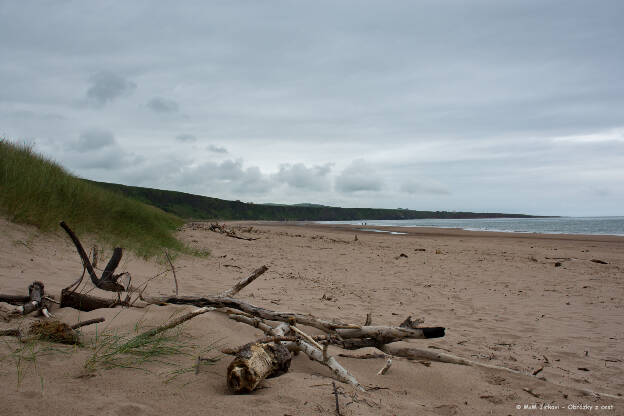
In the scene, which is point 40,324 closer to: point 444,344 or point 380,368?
point 380,368

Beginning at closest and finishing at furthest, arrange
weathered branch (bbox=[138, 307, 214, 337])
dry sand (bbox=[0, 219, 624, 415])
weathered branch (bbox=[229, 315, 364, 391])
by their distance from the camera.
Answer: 1. dry sand (bbox=[0, 219, 624, 415])
2. weathered branch (bbox=[229, 315, 364, 391])
3. weathered branch (bbox=[138, 307, 214, 337])

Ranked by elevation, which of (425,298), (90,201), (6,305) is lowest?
(425,298)

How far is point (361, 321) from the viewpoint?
4.74 metres

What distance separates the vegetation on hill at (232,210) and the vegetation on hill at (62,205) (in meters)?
27.0

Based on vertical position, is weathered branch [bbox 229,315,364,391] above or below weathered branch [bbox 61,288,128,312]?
below

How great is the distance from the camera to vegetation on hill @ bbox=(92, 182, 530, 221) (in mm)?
56844

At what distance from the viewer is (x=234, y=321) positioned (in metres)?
3.50

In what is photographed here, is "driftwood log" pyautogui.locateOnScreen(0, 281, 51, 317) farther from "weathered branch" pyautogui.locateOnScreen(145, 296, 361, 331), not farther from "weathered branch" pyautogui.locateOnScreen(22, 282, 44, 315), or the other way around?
"weathered branch" pyautogui.locateOnScreen(145, 296, 361, 331)

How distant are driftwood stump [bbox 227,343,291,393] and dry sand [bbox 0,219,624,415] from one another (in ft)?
0.22

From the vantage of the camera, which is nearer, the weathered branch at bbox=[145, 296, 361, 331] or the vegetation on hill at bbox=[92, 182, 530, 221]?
the weathered branch at bbox=[145, 296, 361, 331]

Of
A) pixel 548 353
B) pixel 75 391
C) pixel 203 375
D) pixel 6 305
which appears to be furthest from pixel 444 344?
pixel 6 305

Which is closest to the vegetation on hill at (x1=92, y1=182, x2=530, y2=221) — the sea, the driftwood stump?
the sea

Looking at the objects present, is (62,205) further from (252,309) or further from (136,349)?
(136,349)

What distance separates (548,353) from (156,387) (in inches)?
142
